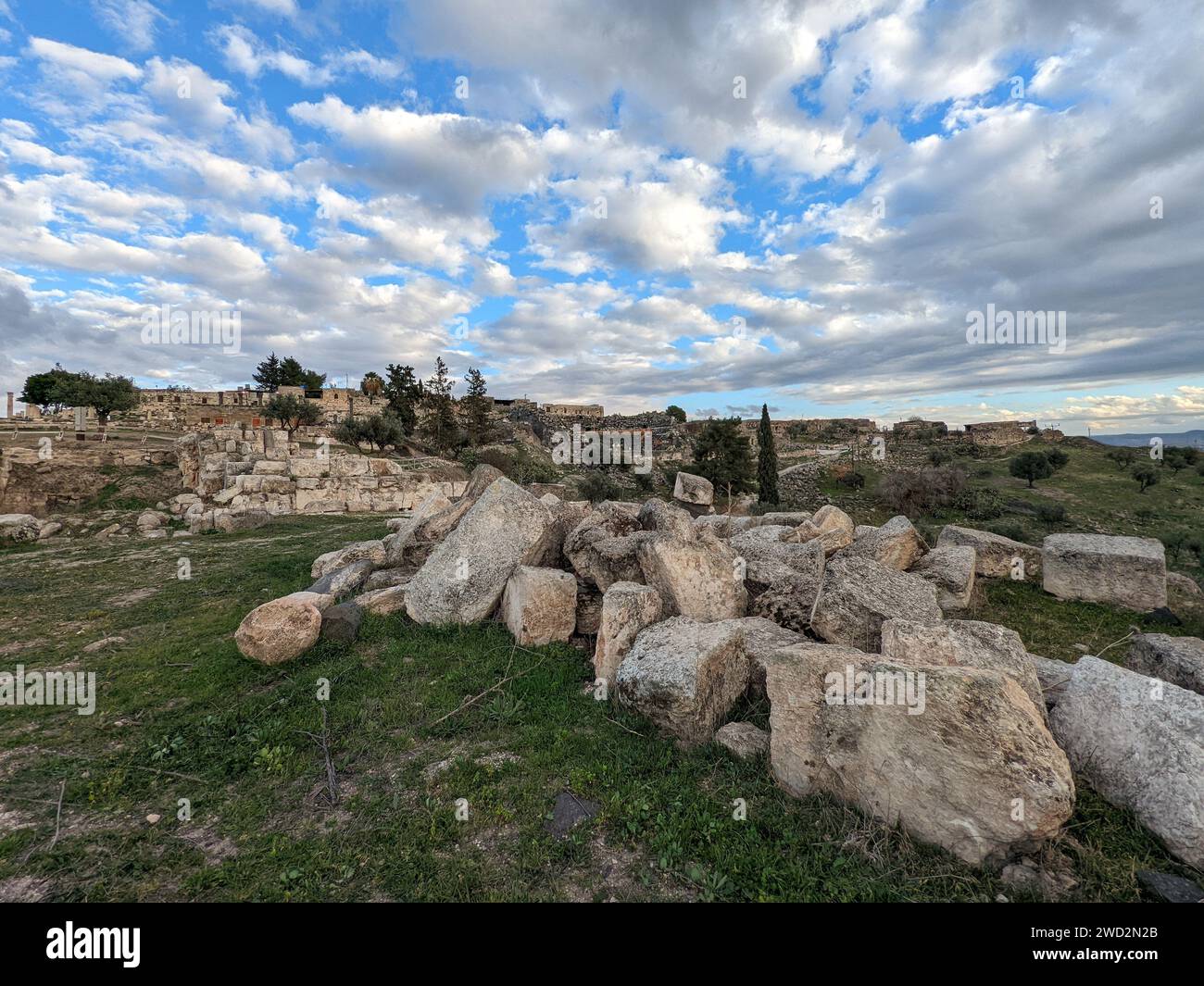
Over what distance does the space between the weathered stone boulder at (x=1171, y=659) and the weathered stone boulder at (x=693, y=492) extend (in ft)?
71.7

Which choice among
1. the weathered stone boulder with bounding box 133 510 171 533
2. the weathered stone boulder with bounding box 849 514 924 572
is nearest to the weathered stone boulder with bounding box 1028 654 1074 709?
the weathered stone boulder with bounding box 849 514 924 572

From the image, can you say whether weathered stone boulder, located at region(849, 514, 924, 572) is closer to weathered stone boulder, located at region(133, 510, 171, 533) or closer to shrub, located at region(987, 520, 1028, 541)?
shrub, located at region(987, 520, 1028, 541)

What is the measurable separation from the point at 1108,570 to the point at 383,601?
11.3 m

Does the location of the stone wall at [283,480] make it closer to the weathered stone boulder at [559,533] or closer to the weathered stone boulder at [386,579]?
the weathered stone boulder at [386,579]

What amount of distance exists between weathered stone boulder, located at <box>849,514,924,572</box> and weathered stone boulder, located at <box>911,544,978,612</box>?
0.20m

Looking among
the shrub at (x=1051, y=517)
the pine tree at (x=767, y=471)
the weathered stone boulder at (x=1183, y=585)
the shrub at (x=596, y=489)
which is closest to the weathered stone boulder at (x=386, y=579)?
the weathered stone boulder at (x=1183, y=585)

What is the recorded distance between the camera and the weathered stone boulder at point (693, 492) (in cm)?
2762

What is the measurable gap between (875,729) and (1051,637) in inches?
205

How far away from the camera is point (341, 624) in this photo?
7367mm

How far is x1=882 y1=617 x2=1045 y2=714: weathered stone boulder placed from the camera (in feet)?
14.5

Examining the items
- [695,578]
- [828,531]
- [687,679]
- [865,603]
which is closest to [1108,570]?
[828,531]

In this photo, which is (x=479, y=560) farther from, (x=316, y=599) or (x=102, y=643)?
(x=102, y=643)
